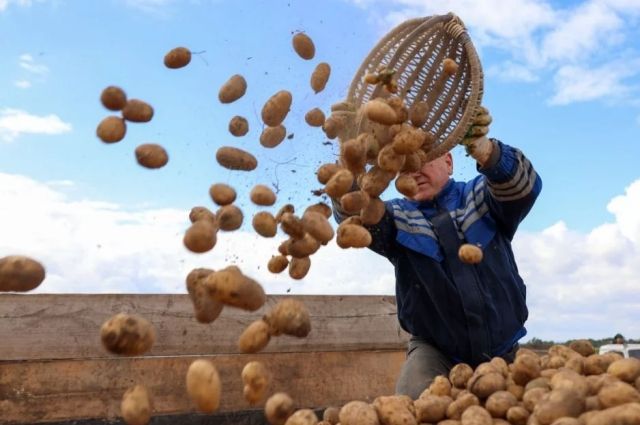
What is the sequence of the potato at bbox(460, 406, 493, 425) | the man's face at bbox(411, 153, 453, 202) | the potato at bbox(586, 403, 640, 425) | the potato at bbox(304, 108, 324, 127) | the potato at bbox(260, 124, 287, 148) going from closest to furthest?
the potato at bbox(586, 403, 640, 425) < the potato at bbox(460, 406, 493, 425) < the potato at bbox(260, 124, 287, 148) < the potato at bbox(304, 108, 324, 127) < the man's face at bbox(411, 153, 453, 202)

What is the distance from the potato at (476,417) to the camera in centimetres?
142

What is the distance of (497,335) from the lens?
248 cm

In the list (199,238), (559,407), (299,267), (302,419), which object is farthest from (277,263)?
(559,407)

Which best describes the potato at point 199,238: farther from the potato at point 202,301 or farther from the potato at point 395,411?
the potato at point 395,411

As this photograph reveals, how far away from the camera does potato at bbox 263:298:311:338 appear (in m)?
1.61

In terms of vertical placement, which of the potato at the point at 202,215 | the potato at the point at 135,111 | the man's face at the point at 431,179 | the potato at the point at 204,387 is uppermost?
the man's face at the point at 431,179

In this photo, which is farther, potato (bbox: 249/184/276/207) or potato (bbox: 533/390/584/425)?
potato (bbox: 249/184/276/207)

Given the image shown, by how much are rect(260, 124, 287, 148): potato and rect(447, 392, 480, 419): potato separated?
105cm

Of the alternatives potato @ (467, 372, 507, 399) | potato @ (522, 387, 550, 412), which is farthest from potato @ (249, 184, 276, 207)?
potato @ (522, 387, 550, 412)

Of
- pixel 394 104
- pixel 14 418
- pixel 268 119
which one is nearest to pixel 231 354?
pixel 14 418

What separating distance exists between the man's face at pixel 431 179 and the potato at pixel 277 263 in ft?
Answer: 2.69

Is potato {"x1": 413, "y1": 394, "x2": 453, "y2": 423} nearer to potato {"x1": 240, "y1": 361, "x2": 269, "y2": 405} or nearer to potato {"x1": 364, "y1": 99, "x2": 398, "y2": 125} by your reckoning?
potato {"x1": 240, "y1": 361, "x2": 269, "y2": 405}

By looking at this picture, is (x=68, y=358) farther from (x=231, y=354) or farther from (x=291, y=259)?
(x=291, y=259)

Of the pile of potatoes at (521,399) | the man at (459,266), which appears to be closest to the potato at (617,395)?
the pile of potatoes at (521,399)
